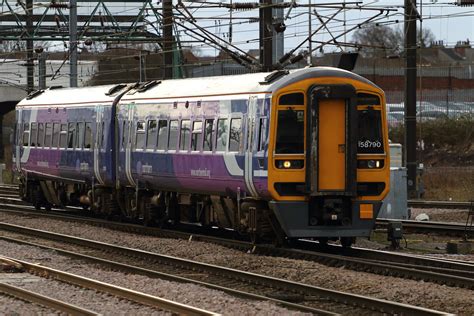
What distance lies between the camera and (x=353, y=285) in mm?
13719

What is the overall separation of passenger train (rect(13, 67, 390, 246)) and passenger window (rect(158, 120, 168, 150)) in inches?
1.0

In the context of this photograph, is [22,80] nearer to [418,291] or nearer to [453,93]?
[453,93]

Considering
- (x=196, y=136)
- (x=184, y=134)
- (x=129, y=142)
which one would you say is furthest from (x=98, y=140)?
(x=196, y=136)

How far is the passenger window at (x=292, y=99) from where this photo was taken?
56.9 feet

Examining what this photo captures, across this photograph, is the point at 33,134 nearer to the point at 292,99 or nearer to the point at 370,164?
the point at 292,99

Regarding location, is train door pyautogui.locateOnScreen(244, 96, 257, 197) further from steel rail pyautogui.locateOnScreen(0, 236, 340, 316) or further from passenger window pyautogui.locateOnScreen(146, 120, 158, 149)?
passenger window pyautogui.locateOnScreen(146, 120, 158, 149)

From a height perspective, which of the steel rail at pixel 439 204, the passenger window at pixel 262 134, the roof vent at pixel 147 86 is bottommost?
the steel rail at pixel 439 204

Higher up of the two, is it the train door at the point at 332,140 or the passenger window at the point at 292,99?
the passenger window at the point at 292,99

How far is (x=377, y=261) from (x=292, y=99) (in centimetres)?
301

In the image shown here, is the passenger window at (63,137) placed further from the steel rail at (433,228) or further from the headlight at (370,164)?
the headlight at (370,164)

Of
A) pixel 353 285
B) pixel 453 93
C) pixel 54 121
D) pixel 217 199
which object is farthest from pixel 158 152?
pixel 453 93

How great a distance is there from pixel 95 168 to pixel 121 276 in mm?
10630

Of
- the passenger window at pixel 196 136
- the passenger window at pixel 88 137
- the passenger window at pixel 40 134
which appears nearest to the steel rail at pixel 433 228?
the passenger window at pixel 196 136

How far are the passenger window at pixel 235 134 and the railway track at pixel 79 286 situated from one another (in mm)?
4564
